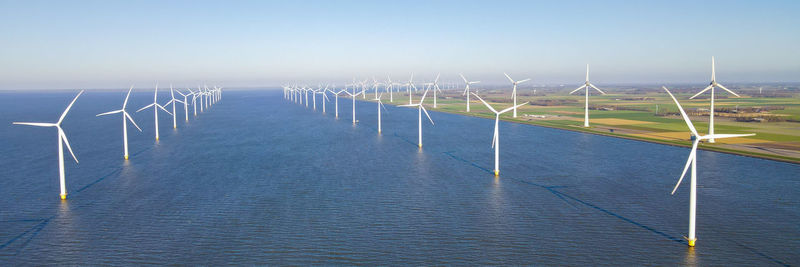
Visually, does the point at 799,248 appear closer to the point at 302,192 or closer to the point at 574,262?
the point at 574,262

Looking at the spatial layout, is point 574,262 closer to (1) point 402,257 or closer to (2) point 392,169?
(1) point 402,257

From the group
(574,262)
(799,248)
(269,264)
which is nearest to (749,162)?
(799,248)

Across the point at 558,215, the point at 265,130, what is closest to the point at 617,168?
the point at 558,215

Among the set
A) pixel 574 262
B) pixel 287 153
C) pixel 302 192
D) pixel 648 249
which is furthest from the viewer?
pixel 287 153

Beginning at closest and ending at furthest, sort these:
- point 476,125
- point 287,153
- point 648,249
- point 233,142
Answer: point 648,249 → point 287,153 → point 233,142 → point 476,125

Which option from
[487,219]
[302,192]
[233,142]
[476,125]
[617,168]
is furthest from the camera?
[476,125]

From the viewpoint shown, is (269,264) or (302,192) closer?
(269,264)
